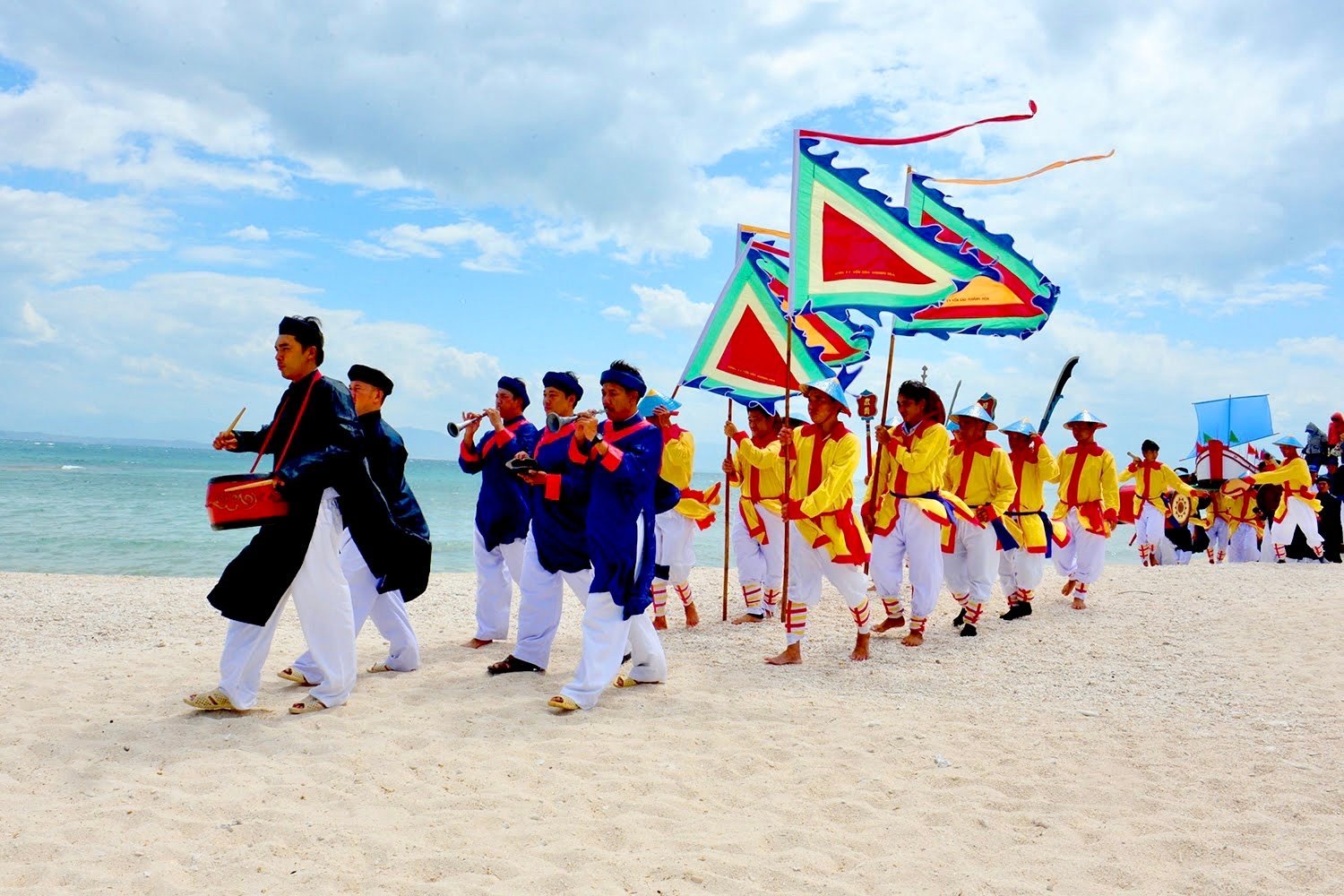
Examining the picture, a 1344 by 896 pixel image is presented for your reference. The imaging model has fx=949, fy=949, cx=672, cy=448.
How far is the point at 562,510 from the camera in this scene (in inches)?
228

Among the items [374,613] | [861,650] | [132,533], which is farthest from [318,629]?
[132,533]

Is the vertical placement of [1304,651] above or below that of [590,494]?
below

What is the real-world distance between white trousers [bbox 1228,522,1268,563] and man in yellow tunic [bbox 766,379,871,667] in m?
11.5

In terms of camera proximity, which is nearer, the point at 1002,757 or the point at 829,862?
the point at 829,862

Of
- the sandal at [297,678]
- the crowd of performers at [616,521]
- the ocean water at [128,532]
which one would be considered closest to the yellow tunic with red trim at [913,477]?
the crowd of performers at [616,521]

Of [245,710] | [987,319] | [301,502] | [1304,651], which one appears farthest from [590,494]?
[1304,651]

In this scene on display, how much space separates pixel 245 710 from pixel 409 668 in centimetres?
130

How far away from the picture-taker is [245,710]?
16.6 ft

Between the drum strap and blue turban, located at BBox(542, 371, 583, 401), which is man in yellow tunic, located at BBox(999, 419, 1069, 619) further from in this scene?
the drum strap

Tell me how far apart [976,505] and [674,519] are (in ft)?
8.82

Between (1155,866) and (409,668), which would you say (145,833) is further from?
(1155,866)

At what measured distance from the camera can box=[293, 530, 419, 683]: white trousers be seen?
583 centimetres

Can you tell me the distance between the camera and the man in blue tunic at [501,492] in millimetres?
6723

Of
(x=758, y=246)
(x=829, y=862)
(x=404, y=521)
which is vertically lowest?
(x=829, y=862)
